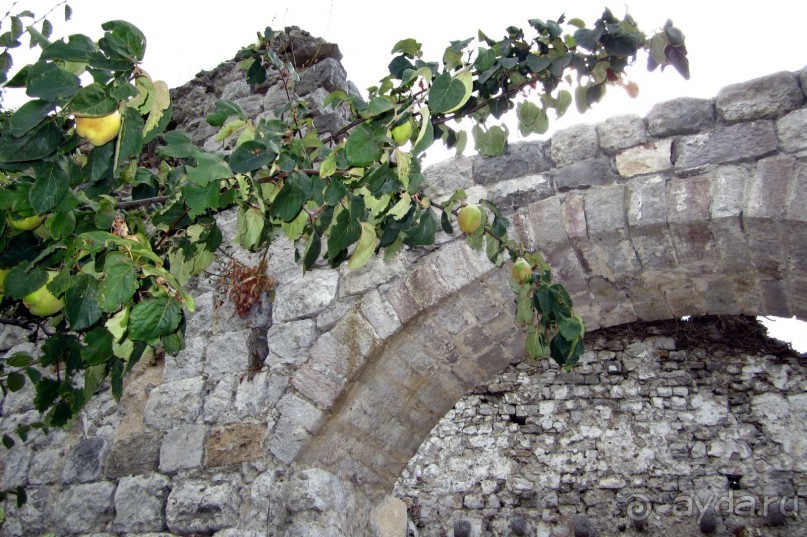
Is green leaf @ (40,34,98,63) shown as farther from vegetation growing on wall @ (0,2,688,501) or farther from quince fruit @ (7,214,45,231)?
quince fruit @ (7,214,45,231)

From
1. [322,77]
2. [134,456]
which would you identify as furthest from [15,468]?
[322,77]

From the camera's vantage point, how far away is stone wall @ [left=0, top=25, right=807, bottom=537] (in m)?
2.02

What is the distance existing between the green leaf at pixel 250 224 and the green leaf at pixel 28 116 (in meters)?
0.50

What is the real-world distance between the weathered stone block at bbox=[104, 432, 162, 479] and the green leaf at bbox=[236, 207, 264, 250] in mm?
1083

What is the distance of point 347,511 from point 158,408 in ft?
2.55

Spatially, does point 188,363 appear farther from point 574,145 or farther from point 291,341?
point 574,145

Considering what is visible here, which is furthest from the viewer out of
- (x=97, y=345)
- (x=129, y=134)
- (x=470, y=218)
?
(x=470, y=218)

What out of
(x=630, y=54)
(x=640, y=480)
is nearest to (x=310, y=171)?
(x=630, y=54)

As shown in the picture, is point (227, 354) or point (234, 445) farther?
point (227, 354)

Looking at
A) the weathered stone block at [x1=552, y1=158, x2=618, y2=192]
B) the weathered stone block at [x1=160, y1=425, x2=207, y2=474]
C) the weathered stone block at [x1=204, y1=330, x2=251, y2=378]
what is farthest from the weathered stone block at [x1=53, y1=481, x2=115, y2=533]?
the weathered stone block at [x1=552, y1=158, x2=618, y2=192]

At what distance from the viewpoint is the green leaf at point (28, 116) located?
3.62 feet

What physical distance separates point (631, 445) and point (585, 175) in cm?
367

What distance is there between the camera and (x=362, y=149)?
134cm

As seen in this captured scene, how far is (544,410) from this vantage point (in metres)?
5.59
